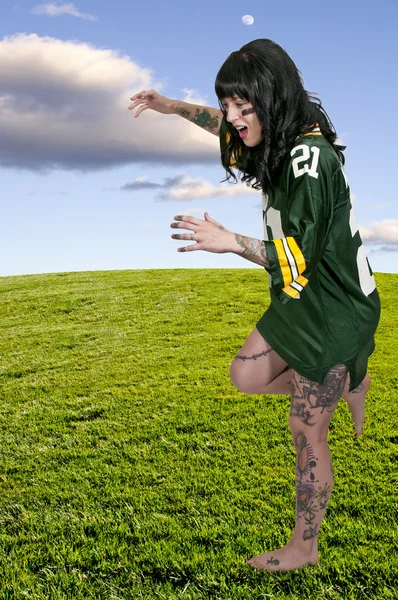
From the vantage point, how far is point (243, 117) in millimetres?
Answer: 2438

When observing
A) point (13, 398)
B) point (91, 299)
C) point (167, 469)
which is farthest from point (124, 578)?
point (91, 299)

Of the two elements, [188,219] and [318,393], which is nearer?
[188,219]

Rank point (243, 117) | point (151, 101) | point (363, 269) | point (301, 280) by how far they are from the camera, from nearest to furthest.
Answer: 1. point (301, 280)
2. point (243, 117)
3. point (363, 269)
4. point (151, 101)

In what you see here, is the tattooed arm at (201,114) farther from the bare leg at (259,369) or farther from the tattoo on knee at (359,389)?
the tattoo on knee at (359,389)

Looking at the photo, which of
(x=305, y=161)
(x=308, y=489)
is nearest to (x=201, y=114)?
(x=305, y=161)

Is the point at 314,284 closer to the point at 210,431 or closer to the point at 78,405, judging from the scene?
the point at 210,431

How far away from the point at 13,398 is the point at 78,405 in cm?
105

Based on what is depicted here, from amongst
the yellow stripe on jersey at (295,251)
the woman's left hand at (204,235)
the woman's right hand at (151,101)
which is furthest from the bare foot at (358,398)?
the woman's right hand at (151,101)

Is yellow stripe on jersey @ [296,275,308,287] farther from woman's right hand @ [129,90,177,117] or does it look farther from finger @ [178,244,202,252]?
woman's right hand @ [129,90,177,117]

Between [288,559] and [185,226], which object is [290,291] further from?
[288,559]

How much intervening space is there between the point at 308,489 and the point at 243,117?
67.2 inches

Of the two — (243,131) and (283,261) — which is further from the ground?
(243,131)

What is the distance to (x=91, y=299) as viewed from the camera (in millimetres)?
12156

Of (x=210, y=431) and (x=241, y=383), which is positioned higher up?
(x=241, y=383)
